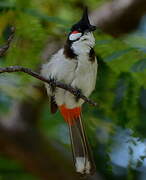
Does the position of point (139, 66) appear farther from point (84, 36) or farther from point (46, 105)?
point (46, 105)

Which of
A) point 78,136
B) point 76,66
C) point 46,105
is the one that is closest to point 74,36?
point 76,66

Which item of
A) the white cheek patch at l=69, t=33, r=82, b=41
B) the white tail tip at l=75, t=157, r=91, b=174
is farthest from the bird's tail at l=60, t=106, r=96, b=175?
the white cheek patch at l=69, t=33, r=82, b=41

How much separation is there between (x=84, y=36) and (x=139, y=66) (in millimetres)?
255

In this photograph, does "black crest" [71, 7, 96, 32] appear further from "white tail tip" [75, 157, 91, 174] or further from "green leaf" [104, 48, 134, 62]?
"white tail tip" [75, 157, 91, 174]

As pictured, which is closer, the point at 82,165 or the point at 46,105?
the point at 82,165

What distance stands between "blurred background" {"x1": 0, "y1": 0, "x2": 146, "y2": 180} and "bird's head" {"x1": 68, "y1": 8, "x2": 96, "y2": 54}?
9cm

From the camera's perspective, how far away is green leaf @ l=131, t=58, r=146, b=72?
2219 mm

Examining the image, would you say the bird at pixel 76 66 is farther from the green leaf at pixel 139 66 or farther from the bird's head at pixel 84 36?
the green leaf at pixel 139 66

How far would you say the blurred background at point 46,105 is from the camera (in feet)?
7.68

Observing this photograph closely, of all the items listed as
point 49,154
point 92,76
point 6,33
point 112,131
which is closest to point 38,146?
point 49,154

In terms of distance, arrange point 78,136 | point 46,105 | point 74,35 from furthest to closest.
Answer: point 46,105 → point 78,136 → point 74,35

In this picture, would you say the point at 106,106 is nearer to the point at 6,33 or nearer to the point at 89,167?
the point at 89,167

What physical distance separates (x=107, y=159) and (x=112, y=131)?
0.40 metres

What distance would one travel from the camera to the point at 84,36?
2.32m
